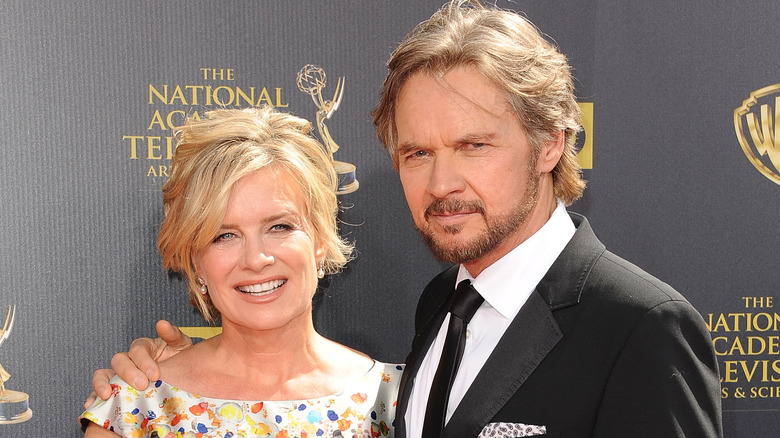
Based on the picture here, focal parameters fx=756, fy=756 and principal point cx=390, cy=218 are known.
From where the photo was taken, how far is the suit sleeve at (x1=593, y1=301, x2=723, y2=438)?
4.28ft

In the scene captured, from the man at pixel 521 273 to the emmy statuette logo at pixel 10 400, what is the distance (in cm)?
126

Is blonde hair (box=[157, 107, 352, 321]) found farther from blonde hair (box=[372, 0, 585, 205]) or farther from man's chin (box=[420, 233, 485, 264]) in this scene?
man's chin (box=[420, 233, 485, 264])

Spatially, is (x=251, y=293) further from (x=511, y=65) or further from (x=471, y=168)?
(x=511, y=65)

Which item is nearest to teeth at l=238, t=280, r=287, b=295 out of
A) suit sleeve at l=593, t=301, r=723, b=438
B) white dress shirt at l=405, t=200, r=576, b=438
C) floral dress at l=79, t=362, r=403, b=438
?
floral dress at l=79, t=362, r=403, b=438

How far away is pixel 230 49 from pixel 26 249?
0.88 m

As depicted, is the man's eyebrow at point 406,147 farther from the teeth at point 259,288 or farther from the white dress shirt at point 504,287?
the teeth at point 259,288

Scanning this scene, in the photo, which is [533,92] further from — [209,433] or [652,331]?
[209,433]

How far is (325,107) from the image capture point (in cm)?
244

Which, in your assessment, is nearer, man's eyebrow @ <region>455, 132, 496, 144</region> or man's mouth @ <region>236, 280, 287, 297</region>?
man's eyebrow @ <region>455, 132, 496, 144</region>

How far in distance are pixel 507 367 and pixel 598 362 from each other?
0.60ft

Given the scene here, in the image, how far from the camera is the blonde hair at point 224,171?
184cm

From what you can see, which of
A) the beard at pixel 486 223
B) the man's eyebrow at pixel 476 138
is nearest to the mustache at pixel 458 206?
the beard at pixel 486 223

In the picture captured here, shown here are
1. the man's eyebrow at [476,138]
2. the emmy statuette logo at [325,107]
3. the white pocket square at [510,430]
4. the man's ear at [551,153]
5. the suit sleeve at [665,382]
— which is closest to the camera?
the suit sleeve at [665,382]

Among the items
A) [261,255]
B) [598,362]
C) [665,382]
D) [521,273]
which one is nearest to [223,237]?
[261,255]
